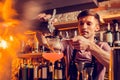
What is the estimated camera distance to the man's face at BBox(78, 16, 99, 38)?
6.86 ft

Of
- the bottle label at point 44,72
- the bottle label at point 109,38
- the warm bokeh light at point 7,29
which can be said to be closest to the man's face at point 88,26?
the bottle label at point 109,38

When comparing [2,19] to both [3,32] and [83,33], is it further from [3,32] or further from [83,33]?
[83,33]

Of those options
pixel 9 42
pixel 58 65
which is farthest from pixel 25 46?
pixel 9 42

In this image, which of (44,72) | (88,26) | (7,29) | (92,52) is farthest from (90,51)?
(44,72)

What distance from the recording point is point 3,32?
1044mm

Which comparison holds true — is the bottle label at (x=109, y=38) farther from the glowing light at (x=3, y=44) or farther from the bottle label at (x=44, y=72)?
the glowing light at (x=3, y=44)

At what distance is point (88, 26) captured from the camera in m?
2.14

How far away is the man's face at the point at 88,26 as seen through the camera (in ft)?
6.86

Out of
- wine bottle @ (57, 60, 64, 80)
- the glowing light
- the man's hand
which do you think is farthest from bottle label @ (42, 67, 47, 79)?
the man's hand

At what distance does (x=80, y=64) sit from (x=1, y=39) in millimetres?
952

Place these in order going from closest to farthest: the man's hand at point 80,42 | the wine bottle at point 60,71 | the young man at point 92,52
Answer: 1. the man's hand at point 80,42
2. the young man at point 92,52
3. the wine bottle at point 60,71

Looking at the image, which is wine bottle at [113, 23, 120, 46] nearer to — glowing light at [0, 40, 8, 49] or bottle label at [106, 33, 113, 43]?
bottle label at [106, 33, 113, 43]

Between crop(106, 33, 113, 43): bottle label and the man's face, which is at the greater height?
the man's face

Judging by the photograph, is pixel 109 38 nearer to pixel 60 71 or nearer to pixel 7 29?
pixel 60 71
